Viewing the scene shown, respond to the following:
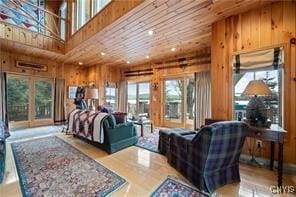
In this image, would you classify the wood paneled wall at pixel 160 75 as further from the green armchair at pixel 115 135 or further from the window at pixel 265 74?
the green armchair at pixel 115 135

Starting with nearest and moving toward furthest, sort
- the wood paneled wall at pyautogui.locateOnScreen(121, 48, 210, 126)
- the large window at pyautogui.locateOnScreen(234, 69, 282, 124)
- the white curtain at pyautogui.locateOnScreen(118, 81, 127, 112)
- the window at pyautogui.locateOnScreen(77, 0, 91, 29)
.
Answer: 1. the large window at pyautogui.locateOnScreen(234, 69, 282, 124)
2. the window at pyautogui.locateOnScreen(77, 0, 91, 29)
3. the wood paneled wall at pyautogui.locateOnScreen(121, 48, 210, 126)
4. the white curtain at pyautogui.locateOnScreen(118, 81, 127, 112)

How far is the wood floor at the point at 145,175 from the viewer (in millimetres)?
2131

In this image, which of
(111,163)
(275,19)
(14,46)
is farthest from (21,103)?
(275,19)

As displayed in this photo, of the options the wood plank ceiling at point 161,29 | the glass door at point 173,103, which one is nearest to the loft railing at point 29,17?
the wood plank ceiling at point 161,29

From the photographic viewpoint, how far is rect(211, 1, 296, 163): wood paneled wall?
266 cm

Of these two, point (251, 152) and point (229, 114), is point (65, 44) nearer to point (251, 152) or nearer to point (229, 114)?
point (229, 114)

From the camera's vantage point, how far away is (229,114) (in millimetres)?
3279

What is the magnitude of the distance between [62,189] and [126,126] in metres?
1.97

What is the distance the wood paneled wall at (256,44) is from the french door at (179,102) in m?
2.47

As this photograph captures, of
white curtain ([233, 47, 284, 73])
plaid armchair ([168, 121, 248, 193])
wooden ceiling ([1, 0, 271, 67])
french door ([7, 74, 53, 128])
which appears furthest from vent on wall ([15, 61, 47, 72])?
white curtain ([233, 47, 284, 73])

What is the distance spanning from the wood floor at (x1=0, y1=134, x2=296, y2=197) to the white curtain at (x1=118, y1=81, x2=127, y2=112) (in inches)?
178

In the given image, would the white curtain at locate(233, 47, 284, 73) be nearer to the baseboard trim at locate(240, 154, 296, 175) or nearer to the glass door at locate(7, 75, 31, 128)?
the baseboard trim at locate(240, 154, 296, 175)

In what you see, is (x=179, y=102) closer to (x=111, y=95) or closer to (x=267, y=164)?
(x=111, y=95)

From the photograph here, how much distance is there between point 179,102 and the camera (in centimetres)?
637
